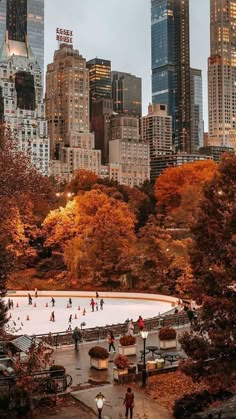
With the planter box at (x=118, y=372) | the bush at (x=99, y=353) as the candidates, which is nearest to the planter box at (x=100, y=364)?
the bush at (x=99, y=353)

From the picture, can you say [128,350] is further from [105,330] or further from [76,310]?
[76,310]

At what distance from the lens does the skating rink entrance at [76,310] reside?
39.2 m

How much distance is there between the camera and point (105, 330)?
31.6 metres

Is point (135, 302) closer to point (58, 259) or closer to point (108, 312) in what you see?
point (108, 312)

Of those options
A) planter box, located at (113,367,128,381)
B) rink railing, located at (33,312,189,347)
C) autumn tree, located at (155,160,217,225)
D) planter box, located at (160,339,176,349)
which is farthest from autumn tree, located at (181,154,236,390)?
autumn tree, located at (155,160,217,225)

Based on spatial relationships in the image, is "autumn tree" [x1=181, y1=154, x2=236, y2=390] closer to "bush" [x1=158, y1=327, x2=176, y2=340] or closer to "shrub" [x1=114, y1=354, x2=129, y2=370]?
"shrub" [x1=114, y1=354, x2=129, y2=370]

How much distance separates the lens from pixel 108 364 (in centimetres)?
2556

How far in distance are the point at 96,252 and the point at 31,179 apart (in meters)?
24.2

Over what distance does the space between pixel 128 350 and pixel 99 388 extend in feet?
17.0

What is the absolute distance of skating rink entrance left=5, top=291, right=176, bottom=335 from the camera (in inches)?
1544

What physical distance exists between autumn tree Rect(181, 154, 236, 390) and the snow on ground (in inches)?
744

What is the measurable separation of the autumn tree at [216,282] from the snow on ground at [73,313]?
18.9 metres

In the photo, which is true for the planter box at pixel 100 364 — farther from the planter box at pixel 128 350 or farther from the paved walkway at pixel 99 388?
the planter box at pixel 128 350

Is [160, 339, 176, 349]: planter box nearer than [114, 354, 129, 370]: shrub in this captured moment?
No
